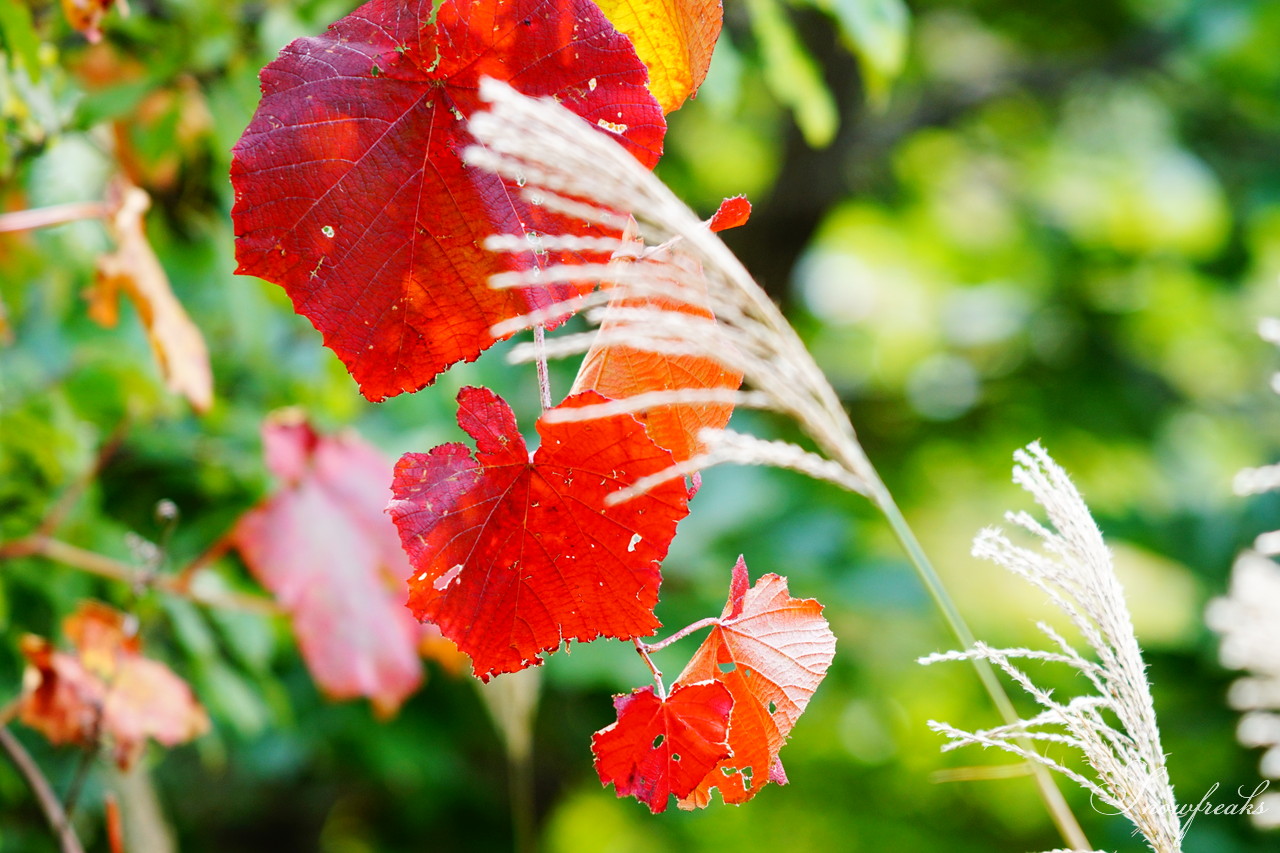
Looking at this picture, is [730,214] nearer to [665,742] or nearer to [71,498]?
[665,742]

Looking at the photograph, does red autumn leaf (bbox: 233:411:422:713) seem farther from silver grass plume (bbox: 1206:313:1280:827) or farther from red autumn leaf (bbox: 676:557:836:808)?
silver grass plume (bbox: 1206:313:1280:827)

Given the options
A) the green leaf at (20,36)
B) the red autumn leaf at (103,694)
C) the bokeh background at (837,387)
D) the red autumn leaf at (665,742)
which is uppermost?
the green leaf at (20,36)

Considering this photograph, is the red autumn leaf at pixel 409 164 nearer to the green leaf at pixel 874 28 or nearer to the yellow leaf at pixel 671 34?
the yellow leaf at pixel 671 34

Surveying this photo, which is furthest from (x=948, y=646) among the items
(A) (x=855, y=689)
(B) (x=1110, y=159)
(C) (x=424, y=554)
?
(C) (x=424, y=554)

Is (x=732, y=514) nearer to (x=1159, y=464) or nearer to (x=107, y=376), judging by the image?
(x=107, y=376)

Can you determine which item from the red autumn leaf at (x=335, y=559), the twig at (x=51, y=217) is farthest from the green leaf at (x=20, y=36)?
the red autumn leaf at (x=335, y=559)
